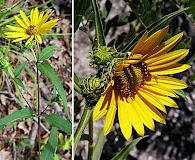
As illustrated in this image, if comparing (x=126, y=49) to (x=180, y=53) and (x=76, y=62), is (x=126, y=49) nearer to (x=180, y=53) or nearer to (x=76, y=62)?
(x=180, y=53)

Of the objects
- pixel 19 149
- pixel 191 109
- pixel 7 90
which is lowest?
pixel 191 109

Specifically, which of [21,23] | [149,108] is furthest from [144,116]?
[21,23]

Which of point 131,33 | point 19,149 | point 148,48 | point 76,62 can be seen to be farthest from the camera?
point 76,62

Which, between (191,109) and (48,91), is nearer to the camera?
(48,91)

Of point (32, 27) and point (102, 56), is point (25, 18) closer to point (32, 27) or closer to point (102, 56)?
point (32, 27)

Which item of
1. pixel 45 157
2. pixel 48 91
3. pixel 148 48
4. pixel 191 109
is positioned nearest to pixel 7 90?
pixel 48 91

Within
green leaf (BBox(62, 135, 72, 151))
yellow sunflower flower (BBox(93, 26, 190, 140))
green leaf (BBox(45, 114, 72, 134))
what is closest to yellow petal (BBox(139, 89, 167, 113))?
yellow sunflower flower (BBox(93, 26, 190, 140))
